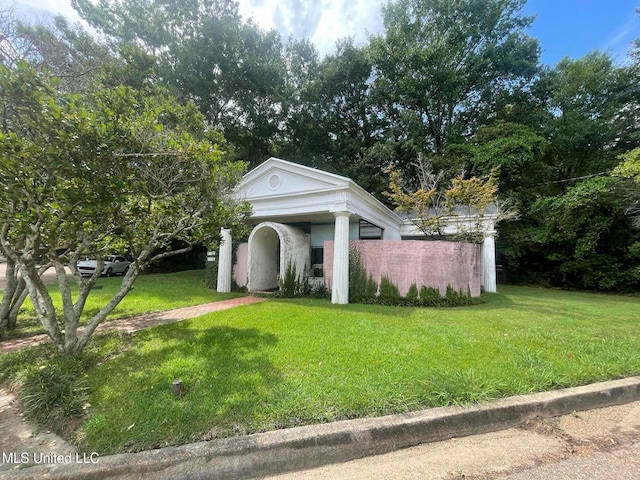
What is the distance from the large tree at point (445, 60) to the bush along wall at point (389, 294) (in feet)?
34.3

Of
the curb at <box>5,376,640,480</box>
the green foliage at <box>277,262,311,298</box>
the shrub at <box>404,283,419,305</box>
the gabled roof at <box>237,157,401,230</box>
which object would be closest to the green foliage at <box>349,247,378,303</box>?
the shrub at <box>404,283,419,305</box>

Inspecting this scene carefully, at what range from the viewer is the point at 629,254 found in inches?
490

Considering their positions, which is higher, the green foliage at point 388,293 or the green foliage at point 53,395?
the green foliage at point 388,293

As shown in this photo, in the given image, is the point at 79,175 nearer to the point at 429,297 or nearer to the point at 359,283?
the point at 359,283

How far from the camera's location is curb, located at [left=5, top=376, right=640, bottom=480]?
208 centimetres

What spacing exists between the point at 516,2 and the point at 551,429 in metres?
25.2

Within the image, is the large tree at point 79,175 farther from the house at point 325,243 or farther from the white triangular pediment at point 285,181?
the white triangular pediment at point 285,181

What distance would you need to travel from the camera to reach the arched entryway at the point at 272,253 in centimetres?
992

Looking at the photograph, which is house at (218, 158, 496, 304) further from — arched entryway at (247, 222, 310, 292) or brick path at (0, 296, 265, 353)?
brick path at (0, 296, 265, 353)

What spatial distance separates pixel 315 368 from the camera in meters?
3.58

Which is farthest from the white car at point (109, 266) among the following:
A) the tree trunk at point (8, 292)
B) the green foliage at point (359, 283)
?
the green foliage at point (359, 283)

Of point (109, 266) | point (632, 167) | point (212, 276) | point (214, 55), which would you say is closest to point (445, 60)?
point (632, 167)

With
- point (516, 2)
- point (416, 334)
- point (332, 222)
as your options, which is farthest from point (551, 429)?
point (516, 2)

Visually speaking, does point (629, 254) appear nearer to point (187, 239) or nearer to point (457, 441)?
point (457, 441)
